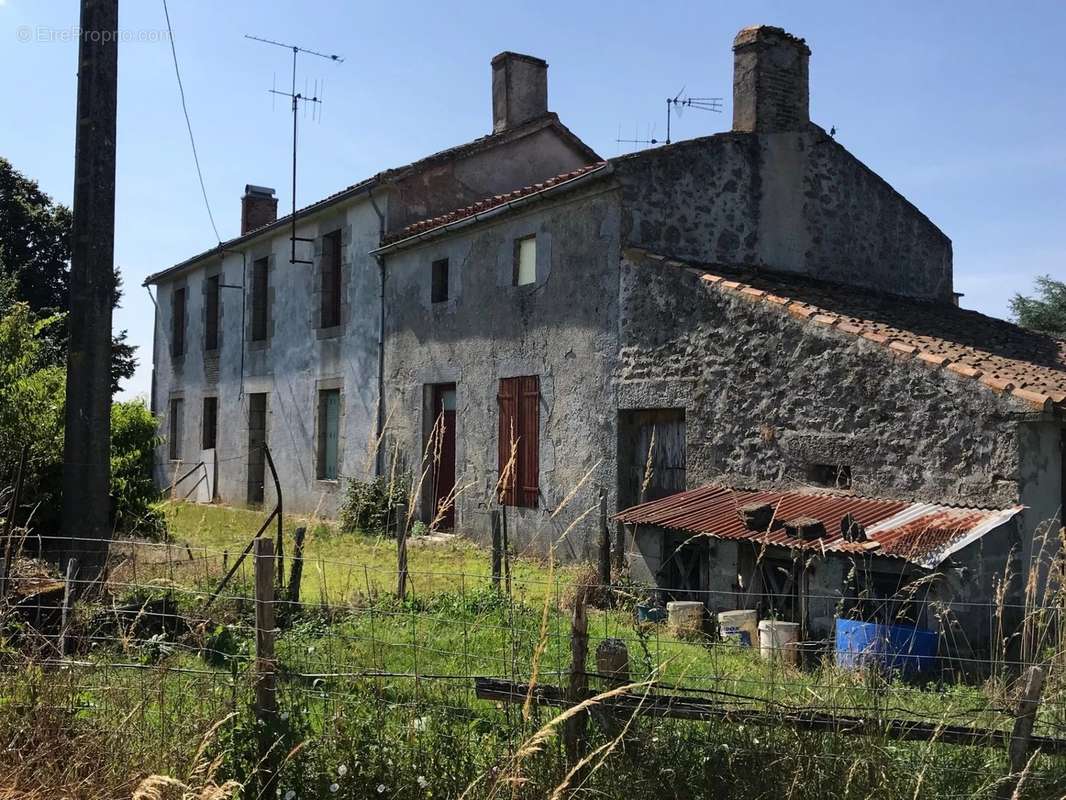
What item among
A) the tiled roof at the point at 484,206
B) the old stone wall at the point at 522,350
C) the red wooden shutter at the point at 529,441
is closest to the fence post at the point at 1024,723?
the old stone wall at the point at 522,350

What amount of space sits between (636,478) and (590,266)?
2.50m

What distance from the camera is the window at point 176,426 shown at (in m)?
21.5

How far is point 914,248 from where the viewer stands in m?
13.4

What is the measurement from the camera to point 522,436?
1199cm

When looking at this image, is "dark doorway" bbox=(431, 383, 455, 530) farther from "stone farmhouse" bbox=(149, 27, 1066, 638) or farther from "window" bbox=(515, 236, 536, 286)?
"window" bbox=(515, 236, 536, 286)

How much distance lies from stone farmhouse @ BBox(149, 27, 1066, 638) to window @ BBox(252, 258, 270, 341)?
25.2 inches

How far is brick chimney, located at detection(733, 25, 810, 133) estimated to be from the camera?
11766mm

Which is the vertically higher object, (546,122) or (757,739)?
(546,122)

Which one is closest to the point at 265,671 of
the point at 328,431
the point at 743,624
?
the point at 743,624

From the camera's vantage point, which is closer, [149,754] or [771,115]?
[149,754]

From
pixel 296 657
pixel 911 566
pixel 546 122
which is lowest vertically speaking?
pixel 296 657

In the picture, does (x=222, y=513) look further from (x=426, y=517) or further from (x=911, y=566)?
(x=911, y=566)

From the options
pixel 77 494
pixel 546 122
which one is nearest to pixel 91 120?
pixel 77 494

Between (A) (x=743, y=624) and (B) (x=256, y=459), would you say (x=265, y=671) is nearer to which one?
(A) (x=743, y=624)
